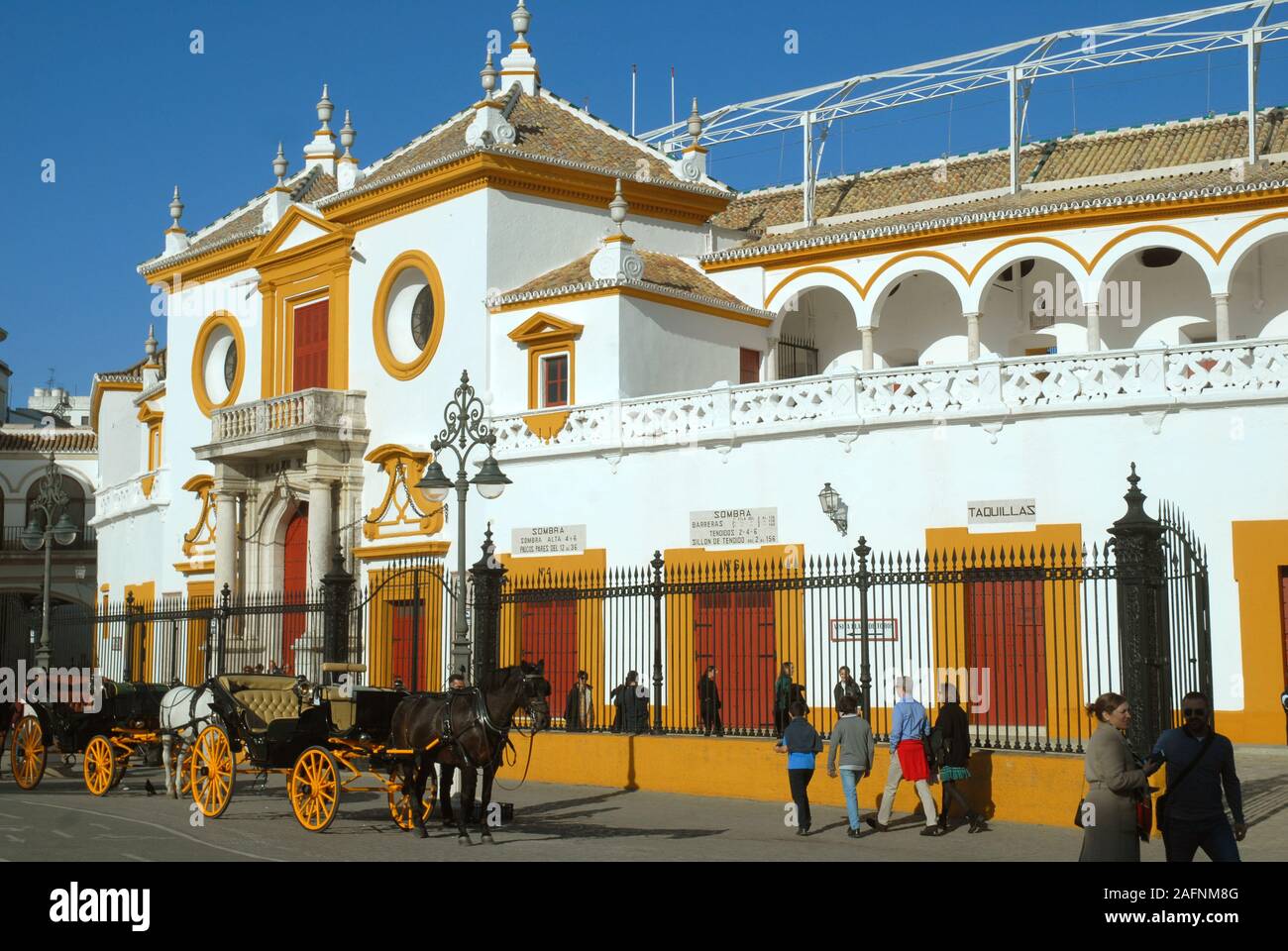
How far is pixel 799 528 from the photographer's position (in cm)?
2489

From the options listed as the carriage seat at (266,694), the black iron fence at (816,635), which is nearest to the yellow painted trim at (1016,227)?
the black iron fence at (816,635)

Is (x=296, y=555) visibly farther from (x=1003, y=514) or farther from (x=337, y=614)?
(x=1003, y=514)

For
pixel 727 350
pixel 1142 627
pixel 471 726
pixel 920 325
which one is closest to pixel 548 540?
pixel 727 350

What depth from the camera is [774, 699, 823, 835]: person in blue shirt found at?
48.3ft

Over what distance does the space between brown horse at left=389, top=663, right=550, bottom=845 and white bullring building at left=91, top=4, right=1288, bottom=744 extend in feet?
31.5

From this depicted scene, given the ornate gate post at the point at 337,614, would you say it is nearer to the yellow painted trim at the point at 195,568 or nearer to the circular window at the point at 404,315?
the circular window at the point at 404,315

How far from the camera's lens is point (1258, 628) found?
70.6ft

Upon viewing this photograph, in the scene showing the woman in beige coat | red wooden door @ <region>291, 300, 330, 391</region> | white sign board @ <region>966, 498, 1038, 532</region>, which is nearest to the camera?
the woman in beige coat

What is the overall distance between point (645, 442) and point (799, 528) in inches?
126

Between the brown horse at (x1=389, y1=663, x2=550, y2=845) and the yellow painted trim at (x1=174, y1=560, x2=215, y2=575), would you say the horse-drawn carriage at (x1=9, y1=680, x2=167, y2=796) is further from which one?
the yellow painted trim at (x1=174, y1=560, x2=215, y2=575)

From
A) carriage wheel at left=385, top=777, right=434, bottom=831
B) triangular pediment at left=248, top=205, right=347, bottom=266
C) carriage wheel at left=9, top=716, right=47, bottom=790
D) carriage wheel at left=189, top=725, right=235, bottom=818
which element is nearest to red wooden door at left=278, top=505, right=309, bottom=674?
triangular pediment at left=248, top=205, right=347, bottom=266

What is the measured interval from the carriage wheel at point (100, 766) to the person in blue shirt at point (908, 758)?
342 inches

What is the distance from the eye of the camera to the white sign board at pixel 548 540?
27.3 meters
